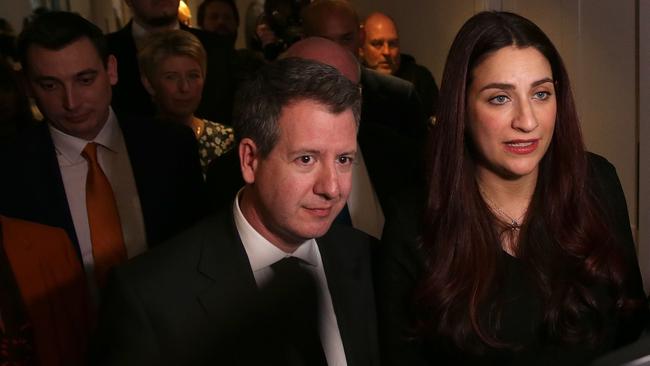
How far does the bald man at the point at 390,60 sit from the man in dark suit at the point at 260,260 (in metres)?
3.58

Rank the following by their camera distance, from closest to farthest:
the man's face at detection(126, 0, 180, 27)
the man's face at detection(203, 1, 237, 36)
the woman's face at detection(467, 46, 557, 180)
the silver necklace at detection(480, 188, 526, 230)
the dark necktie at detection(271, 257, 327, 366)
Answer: the dark necktie at detection(271, 257, 327, 366)
the woman's face at detection(467, 46, 557, 180)
the silver necklace at detection(480, 188, 526, 230)
the man's face at detection(126, 0, 180, 27)
the man's face at detection(203, 1, 237, 36)

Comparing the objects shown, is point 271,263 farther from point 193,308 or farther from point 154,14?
point 154,14

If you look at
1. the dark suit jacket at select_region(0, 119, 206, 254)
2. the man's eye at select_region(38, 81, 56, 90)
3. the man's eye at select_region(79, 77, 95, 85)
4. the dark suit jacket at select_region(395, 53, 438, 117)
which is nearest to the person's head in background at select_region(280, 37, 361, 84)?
the dark suit jacket at select_region(0, 119, 206, 254)

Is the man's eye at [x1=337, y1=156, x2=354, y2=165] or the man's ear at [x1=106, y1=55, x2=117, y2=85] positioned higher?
the man's ear at [x1=106, y1=55, x2=117, y2=85]

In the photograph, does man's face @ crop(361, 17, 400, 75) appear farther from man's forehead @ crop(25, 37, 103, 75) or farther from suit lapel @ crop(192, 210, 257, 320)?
suit lapel @ crop(192, 210, 257, 320)

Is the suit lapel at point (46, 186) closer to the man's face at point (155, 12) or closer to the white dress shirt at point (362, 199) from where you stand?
the white dress shirt at point (362, 199)

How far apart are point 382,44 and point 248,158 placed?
3.74 m

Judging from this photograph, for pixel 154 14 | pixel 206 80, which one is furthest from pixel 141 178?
pixel 206 80

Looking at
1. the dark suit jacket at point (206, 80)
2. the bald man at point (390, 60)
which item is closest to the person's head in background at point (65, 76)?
the dark suit jacket at point (206, 80)

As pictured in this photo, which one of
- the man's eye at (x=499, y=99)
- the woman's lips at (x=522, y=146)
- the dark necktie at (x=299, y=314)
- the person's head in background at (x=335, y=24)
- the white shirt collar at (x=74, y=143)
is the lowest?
the dark necktie at (x=299, y=314)

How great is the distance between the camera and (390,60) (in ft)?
17.7

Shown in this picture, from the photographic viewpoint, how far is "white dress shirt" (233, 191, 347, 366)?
5.87 ft

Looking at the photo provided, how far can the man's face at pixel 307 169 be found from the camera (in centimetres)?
170

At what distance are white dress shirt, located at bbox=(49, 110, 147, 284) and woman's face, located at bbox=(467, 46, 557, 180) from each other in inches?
42.2
